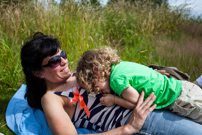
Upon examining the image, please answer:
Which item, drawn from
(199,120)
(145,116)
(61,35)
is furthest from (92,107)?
(61,35)

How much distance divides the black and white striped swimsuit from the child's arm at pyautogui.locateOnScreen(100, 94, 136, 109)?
88mm

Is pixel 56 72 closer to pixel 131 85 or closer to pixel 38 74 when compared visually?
pixel 38 74

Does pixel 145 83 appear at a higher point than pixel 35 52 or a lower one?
lower

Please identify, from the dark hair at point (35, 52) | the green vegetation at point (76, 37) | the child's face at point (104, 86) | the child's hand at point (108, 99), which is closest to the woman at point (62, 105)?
the dark hair at point (35, 52)

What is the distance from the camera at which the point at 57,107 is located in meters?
2.07

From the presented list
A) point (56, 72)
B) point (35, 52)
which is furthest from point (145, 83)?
point (35, 52)

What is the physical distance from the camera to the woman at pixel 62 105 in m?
2.00

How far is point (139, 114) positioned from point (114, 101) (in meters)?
0.32

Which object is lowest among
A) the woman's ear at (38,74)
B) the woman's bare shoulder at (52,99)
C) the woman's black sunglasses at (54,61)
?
the woman's bare shoulder at (52,99)

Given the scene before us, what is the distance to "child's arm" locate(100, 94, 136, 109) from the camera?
6.86 ft

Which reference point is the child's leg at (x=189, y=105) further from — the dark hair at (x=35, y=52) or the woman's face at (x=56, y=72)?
the dark hair at (x=35, y=52)

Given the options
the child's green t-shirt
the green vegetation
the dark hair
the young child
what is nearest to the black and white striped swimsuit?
the young child

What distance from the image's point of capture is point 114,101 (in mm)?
2145

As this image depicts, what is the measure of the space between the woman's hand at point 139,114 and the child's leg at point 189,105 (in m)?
0.26
